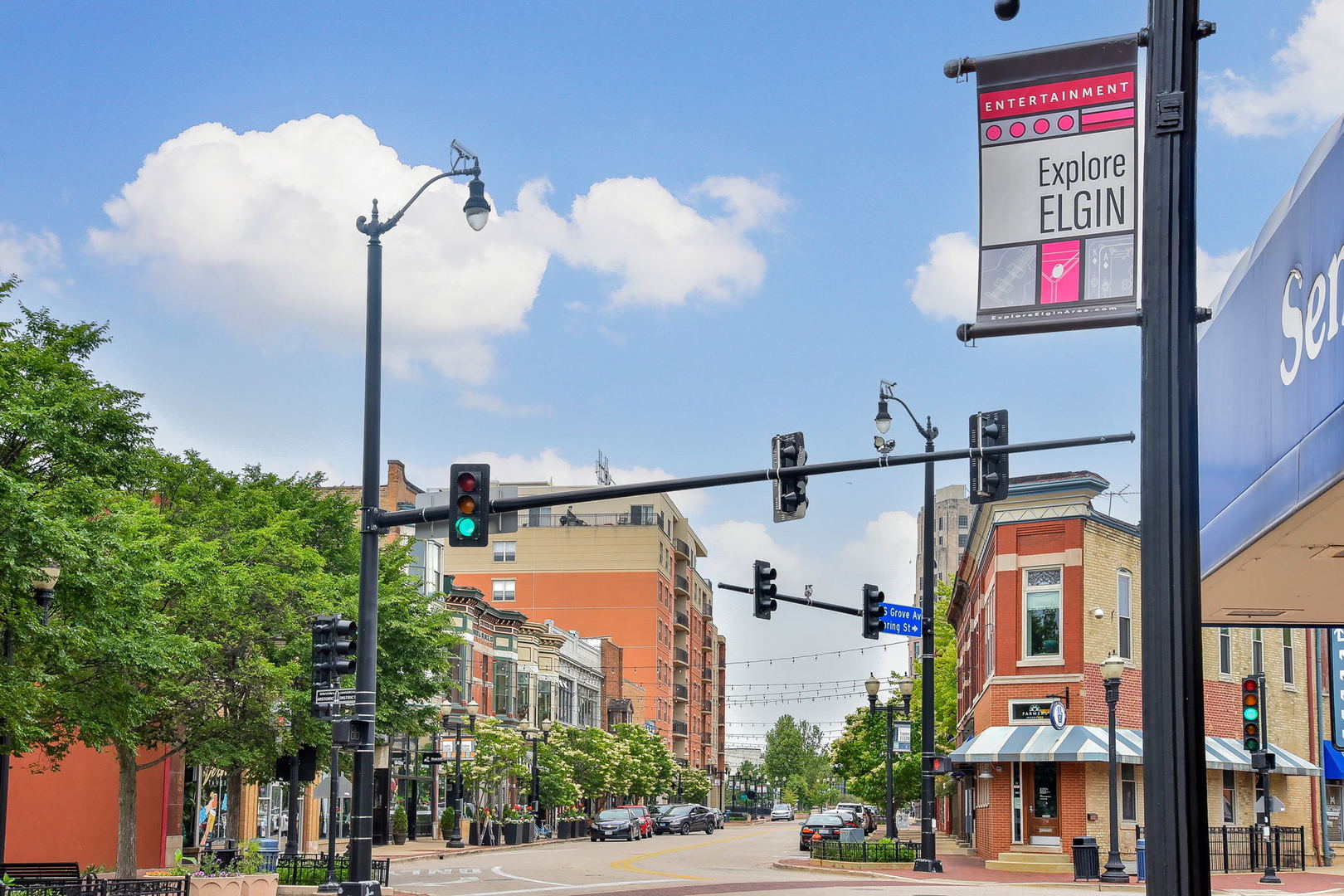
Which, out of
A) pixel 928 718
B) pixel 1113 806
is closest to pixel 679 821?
pixel 928 718

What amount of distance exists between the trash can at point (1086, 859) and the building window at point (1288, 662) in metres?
15.1

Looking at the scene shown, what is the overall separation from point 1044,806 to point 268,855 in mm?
20834

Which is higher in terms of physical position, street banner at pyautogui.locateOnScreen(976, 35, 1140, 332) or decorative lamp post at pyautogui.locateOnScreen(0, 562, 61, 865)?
street banner at pyautogui.locateOnScreen(976, 35, 1140, 332)

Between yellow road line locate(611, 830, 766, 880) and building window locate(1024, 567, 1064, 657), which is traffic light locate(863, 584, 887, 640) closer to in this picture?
yellow road line locate(611, 830, 766, 880)

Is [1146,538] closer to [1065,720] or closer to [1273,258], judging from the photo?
[1273,258]

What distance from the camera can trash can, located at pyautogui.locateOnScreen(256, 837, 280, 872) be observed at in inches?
1037

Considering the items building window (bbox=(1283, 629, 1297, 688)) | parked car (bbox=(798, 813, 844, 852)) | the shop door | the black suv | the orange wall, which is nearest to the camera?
the orange wall

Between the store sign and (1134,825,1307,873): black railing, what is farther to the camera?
the store sign

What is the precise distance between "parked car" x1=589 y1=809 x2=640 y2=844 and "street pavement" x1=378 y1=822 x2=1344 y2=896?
14.0 m

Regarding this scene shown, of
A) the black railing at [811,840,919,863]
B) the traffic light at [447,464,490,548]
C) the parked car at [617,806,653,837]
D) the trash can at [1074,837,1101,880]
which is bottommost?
the parked car at [617,806,653,837]

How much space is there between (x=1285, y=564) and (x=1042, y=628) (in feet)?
100

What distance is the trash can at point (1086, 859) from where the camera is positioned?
3206 cm

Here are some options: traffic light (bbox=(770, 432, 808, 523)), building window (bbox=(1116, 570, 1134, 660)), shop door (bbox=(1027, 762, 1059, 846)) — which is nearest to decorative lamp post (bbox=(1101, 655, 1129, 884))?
shop door (bbox=(1027, 762, 1059, 846))

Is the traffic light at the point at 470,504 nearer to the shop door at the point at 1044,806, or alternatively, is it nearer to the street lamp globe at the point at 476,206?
the street lamp globe at the point at 476,206
